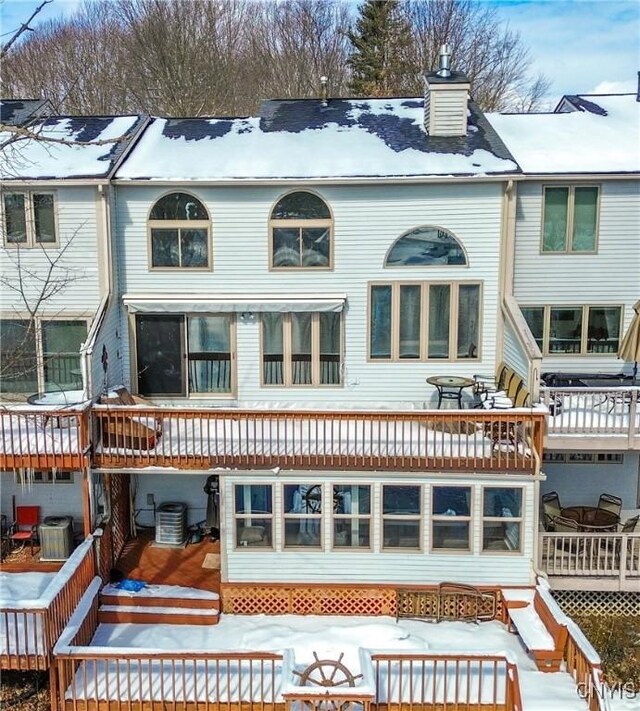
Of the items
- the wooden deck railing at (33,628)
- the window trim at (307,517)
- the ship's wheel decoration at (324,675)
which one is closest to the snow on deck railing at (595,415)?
the window trim at (307,517)

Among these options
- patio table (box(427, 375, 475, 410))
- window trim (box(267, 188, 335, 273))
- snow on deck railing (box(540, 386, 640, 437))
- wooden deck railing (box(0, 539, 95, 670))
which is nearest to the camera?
wooden deck railing (box(0, 539, 95, 670))

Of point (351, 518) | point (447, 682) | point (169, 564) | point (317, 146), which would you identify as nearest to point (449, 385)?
point (351, 518)

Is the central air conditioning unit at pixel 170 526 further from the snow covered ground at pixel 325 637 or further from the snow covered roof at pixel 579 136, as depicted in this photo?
the snow covered roof at pixel 579 136

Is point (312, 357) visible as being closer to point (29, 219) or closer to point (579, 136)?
point (29, 219)

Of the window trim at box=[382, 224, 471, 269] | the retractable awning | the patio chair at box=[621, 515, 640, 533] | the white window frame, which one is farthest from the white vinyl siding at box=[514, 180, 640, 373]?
the white window frame

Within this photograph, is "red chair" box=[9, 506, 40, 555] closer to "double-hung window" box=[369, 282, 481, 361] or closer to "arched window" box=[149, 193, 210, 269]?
"arched window" box=[149, 193, 210, 269]
